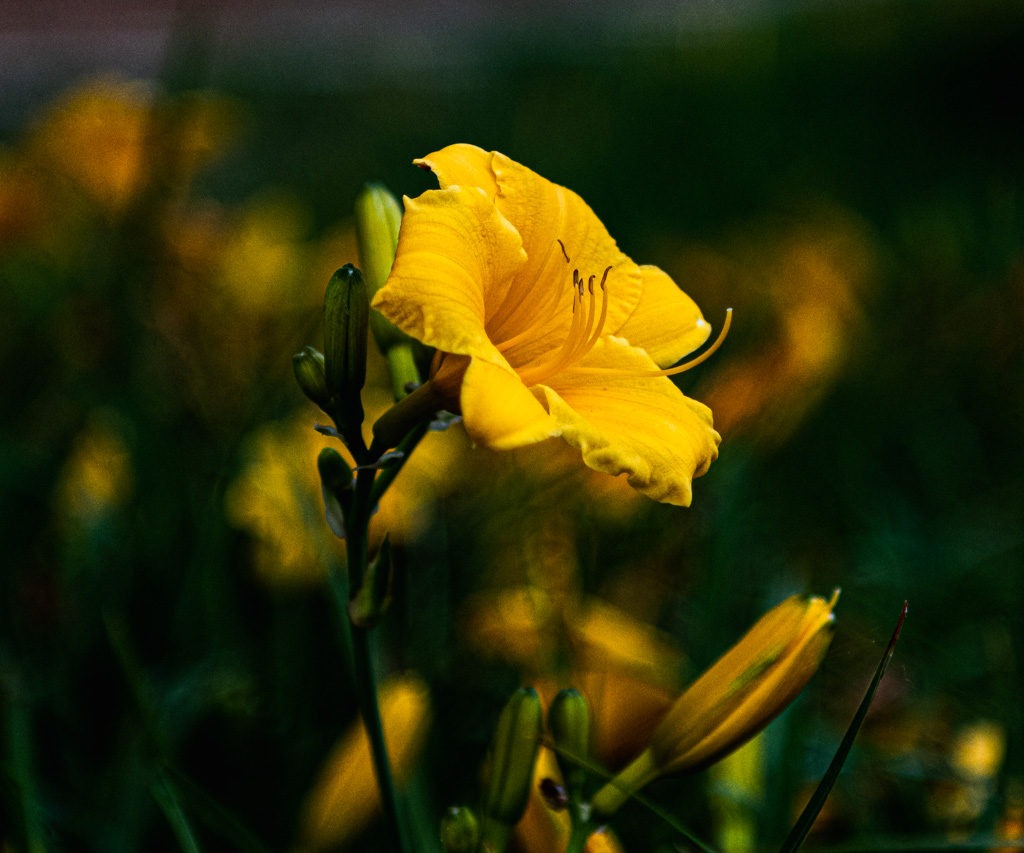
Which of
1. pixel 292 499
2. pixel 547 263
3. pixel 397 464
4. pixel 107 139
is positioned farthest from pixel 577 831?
pixel 107 139

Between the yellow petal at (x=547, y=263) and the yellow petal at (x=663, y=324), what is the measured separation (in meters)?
0.01

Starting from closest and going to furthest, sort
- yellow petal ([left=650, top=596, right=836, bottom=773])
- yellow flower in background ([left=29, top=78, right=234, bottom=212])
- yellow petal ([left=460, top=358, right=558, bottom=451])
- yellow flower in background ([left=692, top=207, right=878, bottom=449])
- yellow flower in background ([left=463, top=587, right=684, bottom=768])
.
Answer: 1. yellow petal ([left=460, top=358, right=558, bottom=451])
2. yellow petal ([left=650, top=596, right=836, bottom=773])
3. yellow flower in background ([left=463, top=587, right=684, bottom=768])
4. yellow flower in background ([left=692, top=207, right=878, bottom=449])
5. yellow flower in background ([left=29, top=78, right=234, bottom=212])

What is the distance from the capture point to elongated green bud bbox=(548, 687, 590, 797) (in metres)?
0.54

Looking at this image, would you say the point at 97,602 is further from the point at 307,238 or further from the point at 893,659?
the point at 307,238

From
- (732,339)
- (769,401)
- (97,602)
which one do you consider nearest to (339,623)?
(97,602)

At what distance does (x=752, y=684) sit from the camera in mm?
507

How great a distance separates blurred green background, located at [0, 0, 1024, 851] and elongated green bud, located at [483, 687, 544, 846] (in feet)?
0.49

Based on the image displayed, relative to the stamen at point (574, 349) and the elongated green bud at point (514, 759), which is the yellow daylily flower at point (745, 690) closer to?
the elongated green bud at point (514, 759)

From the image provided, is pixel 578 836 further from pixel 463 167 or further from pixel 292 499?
pixel 292 499

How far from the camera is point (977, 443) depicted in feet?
4.60

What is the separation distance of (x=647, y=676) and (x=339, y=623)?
30 cm

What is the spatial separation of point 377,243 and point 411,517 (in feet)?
1.83

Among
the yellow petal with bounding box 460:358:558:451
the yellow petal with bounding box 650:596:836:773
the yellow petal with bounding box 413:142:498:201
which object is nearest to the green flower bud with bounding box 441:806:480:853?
the yellow petal with bounding box 650:596:836:773

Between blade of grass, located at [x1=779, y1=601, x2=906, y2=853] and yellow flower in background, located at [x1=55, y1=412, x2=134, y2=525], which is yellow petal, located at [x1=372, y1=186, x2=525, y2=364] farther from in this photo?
yellow flower in background, located at [x1=55, y1=412, x2=134, y2=525]
